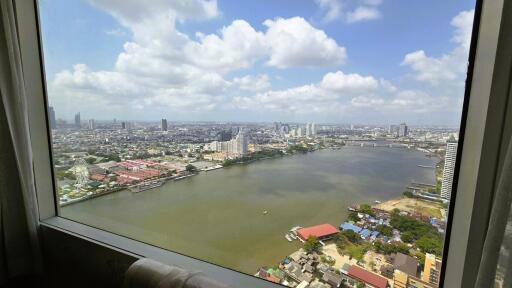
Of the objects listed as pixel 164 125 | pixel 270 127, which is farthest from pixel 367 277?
pixel 164 125

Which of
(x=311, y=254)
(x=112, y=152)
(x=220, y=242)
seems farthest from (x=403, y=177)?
(x=112, y=152)

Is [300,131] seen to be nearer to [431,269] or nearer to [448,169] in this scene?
[448,169]

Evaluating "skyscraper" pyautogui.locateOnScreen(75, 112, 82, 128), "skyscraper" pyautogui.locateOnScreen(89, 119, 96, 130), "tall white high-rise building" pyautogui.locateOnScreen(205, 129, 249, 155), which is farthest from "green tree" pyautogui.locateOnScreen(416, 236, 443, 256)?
"skyscraper" pyautogui.locateOnScreen(75, 112, 82, 128)

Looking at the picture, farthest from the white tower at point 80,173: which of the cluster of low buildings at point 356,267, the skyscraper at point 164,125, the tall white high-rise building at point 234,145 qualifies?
the cluster of low buildings at point 356,267

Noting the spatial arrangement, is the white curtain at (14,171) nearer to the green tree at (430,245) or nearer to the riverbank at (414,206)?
the riverbank at (414,206)

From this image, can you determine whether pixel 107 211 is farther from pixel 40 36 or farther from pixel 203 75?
pixel 40 36

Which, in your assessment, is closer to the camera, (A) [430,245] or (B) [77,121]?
(A) [430,245]
